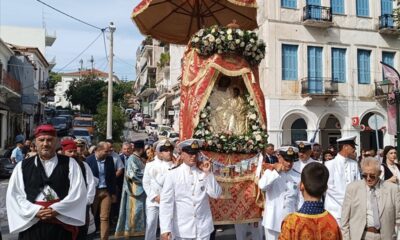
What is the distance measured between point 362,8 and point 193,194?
23906 mm

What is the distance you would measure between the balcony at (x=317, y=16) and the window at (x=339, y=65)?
1.60m

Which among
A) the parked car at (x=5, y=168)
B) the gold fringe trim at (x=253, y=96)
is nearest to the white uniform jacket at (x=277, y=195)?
the gold fringe trim at (x=253, y=96)

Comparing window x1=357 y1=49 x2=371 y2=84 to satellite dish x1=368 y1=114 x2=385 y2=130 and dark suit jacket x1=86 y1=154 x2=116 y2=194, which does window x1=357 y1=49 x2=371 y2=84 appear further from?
dark suit jacket x1=86 y1=154 x2=116 y2=194

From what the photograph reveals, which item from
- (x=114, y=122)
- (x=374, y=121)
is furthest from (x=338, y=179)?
(x=114, y=122)

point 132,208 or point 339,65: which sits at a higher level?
point 339,65

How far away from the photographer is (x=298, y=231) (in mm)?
3316

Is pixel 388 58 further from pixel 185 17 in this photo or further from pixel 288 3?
pixel 185 17

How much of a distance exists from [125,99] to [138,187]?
5987 centimetres

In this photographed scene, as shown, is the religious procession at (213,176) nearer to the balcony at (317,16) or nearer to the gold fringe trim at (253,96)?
the gold fringe trim at (253,96)

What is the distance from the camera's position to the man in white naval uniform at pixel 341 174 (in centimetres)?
687

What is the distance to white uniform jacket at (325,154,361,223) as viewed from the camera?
6844mm

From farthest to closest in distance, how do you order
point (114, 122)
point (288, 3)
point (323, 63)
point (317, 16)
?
1. point (114, 122)
2. point (323, 63)
3. point (317, 16)
4. point (288, 3)

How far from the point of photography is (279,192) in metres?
6.65

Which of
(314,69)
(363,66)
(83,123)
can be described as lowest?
(83,123)
